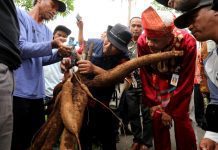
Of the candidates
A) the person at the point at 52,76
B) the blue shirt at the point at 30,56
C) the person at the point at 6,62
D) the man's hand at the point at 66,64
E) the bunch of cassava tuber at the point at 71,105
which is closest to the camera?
the person at the point at 6,62

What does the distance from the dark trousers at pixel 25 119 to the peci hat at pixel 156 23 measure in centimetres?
117

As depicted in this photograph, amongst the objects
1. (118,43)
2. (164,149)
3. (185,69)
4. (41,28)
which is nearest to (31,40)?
(41,28)

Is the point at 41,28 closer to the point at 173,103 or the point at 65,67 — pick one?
the point at 65,67

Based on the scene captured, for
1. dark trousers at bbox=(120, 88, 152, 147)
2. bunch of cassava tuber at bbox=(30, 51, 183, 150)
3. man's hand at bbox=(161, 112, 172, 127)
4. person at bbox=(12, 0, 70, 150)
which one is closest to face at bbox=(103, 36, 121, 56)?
bunch of cassava tuber at bbox=(30, 51, 183, 150)

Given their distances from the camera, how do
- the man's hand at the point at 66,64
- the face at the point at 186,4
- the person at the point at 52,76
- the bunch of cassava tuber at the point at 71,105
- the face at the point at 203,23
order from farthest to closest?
the person at the point at 52,76 < the man's hand at the point at 66,64 < the bunch of cassava tuber at the point at 71,105 < the face at the point at 186,4 < the face at the point at 203,23

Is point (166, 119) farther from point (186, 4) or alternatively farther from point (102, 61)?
point (186, 4)

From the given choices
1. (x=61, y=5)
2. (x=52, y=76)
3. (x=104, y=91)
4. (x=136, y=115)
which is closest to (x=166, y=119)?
(x=104, y=91)

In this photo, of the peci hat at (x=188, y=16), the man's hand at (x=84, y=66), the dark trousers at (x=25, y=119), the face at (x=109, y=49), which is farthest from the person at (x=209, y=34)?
the dark trousers at (x=25, y=119)

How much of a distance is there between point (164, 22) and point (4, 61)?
5.31 ft

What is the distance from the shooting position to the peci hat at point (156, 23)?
272 cm

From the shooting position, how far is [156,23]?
2.76 meters

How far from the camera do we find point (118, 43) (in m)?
2.91

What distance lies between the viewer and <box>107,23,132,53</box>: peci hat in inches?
114

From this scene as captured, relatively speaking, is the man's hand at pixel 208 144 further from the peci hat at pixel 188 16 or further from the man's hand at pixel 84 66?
the man's hand at pixel 84 66
